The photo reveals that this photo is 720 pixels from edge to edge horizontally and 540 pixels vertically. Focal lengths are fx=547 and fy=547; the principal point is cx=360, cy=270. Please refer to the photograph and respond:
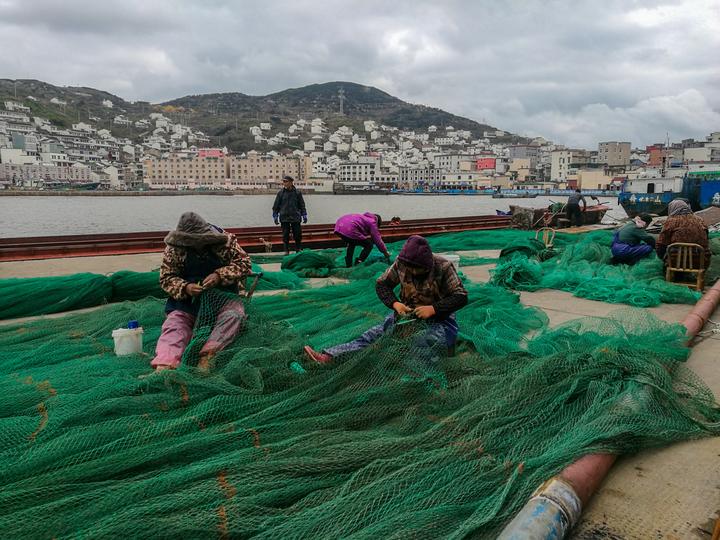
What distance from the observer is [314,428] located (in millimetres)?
2775

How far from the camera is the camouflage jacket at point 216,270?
166 inches

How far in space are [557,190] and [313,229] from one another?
399ft

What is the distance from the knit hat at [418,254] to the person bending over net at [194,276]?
132 cm

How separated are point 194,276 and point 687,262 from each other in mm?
6569

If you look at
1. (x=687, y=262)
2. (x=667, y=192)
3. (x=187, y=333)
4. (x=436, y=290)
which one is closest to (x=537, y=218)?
(x=687, y=262)

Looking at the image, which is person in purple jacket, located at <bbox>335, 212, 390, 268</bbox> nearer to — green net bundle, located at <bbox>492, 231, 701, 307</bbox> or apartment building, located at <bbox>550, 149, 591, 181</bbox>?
green net bundle, located at <bbox>492, 231, 701, 307</bbox>

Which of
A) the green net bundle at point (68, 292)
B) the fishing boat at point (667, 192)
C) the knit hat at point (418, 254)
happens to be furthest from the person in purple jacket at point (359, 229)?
the fishing boat at point (667, 192)

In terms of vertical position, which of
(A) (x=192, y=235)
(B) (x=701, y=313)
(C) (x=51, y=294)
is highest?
(A) (x=192, y=235)

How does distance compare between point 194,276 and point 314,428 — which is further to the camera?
point 194,276

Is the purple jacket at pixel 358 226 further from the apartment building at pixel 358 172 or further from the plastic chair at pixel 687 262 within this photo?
the apartment building at pixel 358 172

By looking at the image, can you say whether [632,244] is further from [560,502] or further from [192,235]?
[560,502]

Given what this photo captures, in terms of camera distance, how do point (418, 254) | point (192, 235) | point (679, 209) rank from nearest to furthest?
point (418, 254)
point (192, 235)
point (679, 209)

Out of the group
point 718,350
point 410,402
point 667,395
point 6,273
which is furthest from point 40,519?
point 6,273

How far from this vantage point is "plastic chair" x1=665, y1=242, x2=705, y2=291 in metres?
7.29
